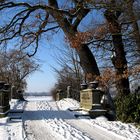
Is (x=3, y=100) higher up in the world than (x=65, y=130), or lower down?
higher up

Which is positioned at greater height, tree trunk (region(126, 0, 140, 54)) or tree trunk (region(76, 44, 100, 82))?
tree trunk (region(126, 0, 140, 54))

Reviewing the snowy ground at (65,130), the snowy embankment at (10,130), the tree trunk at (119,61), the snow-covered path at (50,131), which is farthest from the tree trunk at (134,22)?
the snowy embankment at (10,130)

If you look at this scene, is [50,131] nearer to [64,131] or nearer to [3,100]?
[64,131]

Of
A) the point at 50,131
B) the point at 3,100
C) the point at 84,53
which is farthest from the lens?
the point at 84,53

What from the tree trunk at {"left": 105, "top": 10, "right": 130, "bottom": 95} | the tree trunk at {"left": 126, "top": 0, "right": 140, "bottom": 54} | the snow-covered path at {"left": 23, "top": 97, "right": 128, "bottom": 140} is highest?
the tree trunk at {"left": 126, "top": 0, "right": 140, "bottom": 54}

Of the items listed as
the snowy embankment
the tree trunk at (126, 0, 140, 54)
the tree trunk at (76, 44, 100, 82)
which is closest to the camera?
the snowy embankment

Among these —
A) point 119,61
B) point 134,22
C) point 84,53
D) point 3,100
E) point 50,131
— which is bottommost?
point 50,131

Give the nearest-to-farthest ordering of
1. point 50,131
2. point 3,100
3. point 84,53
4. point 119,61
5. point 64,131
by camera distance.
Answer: point 64,131 → point 50,131 → point 3,100 → point 119,61 → point 84,53

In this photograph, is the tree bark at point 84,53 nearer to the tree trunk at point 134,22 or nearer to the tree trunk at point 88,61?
the tree trunk at point 88,61

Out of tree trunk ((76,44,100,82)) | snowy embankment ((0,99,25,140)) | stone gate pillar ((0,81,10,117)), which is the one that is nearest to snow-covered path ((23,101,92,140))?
snowy embankment ((0,99,25,140))

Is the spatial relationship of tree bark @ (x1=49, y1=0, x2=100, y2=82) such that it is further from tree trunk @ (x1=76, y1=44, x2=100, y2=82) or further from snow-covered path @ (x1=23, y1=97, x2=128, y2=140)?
snow-covered path @ (x1=23, y1=97, x2=128, y2=140)

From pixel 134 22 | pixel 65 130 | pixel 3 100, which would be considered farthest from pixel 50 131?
pixel 134 22

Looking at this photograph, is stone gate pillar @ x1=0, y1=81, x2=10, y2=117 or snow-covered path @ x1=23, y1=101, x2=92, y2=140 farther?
stone gate pillar @ x1=0, y1=81, x2=10, y2=117

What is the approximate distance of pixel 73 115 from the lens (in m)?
18.4
